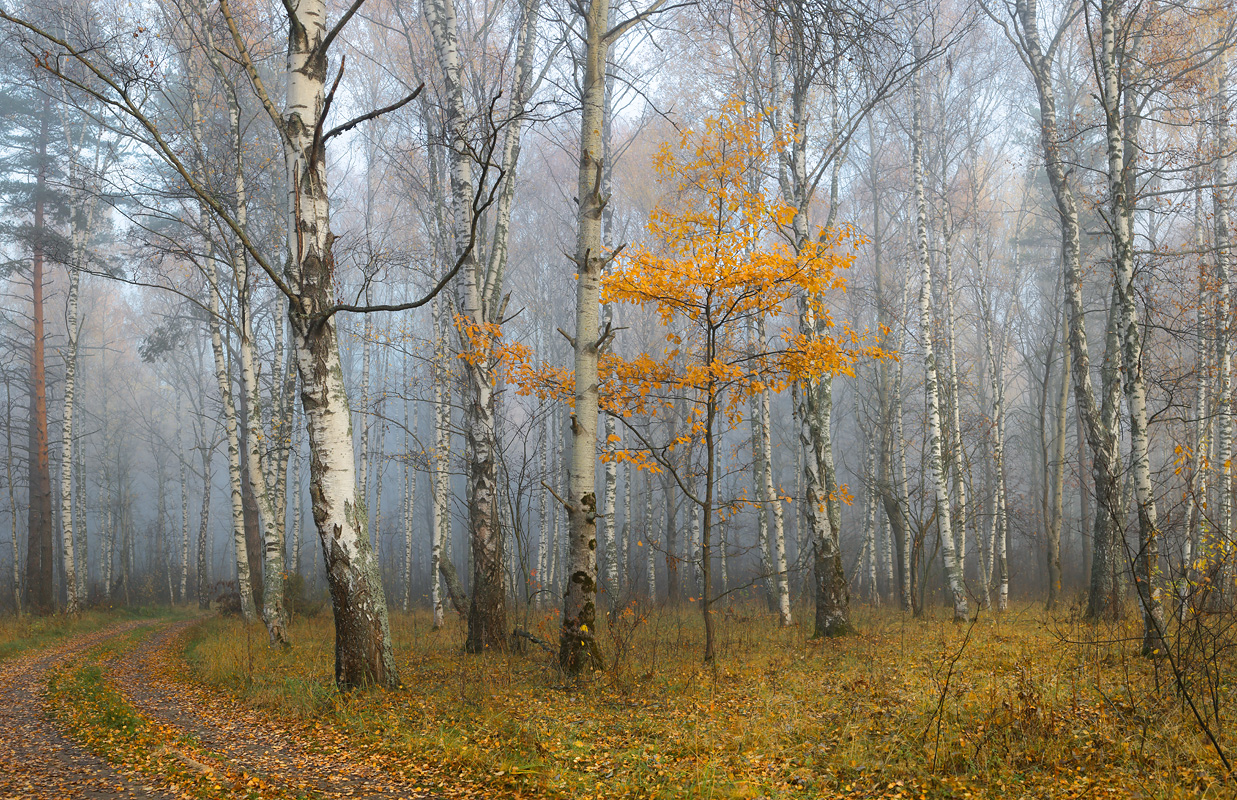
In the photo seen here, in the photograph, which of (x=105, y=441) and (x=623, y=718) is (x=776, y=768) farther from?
(x=105, y=441)

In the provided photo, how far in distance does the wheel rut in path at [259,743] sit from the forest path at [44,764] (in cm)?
60

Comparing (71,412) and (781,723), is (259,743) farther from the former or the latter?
(71,412)

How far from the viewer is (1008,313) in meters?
21.3

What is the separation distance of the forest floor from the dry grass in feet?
0.06

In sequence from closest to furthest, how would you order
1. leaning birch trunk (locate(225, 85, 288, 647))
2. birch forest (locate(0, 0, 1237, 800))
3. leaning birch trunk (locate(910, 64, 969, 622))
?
1. birch forest (locate(0, 0, 1237, 800))
2. leaning birch trunk (locate(225, 85, 288, 647))
3. leaning birch trunk (locate(910, 64, 969, 622))

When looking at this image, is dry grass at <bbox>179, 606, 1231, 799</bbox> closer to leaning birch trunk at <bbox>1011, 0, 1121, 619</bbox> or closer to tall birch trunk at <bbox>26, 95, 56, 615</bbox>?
leaning birch trunk at <bbox>1011, 0, 1121, 619</bbox>

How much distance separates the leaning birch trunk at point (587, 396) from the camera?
6.23m

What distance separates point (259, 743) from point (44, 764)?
1411 mm

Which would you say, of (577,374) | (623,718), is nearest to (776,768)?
(623,718)

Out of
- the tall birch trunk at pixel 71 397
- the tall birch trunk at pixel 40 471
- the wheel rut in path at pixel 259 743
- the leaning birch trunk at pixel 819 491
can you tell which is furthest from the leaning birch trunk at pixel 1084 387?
the tall birch trunk at pixel 40 471

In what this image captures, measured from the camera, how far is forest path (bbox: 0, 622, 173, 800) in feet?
13.0

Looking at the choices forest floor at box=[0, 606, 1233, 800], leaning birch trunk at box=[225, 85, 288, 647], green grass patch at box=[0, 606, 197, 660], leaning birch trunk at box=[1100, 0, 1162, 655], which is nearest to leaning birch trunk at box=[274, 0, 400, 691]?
forest floor at box=[0, 606, 1233, 800]

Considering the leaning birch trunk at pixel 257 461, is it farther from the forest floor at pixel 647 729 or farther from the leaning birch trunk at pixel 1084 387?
the leaning birch trunk at pixel 1084 387

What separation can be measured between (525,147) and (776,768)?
2594 centimetres
